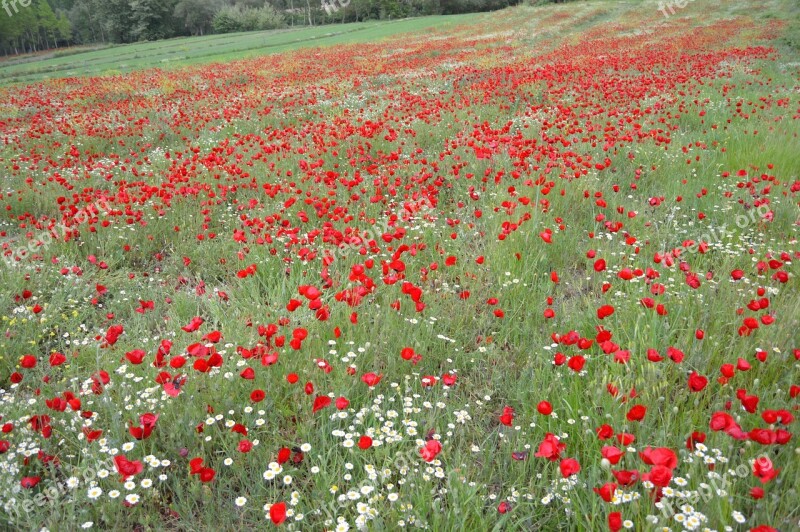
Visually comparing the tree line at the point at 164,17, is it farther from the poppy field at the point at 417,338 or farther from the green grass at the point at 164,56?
the poppy field at the point at 417,338

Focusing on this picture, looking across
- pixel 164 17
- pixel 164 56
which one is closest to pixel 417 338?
pixel 164 56

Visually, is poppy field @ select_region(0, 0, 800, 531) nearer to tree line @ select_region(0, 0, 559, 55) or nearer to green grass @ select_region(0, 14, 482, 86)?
green grass @ select_region(0, 14, 482, 86)

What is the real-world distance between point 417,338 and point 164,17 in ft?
302

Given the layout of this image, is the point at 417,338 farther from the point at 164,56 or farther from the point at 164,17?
the point at 164,17

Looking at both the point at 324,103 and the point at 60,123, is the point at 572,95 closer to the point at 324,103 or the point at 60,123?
the point at 324,103

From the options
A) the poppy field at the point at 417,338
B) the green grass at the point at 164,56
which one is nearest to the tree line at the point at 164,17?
the green grass at the point at 164,56

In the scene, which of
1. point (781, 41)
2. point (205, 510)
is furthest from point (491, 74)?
point (205, 510)

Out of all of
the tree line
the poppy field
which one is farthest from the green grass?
the tree line

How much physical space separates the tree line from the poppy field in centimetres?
7692

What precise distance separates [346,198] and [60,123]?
986 centimetres

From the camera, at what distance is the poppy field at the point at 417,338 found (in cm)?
226

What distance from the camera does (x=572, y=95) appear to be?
12164mm

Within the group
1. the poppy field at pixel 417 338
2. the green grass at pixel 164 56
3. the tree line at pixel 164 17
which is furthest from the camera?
the tree line at pixel 164 17

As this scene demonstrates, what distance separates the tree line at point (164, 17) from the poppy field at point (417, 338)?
76.9 metres
